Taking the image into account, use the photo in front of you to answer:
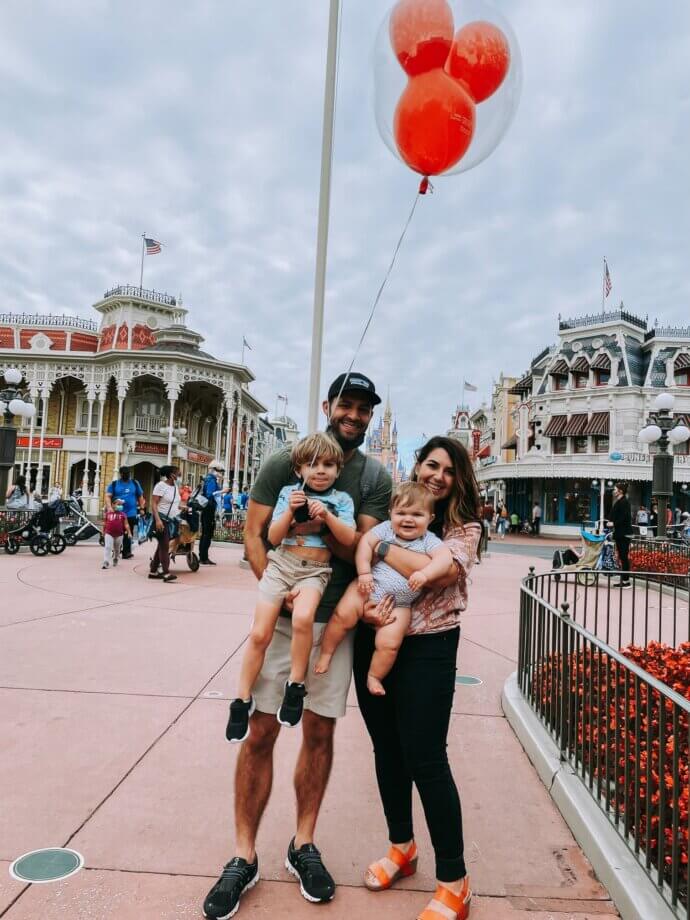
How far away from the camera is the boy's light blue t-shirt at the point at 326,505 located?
8.46ft

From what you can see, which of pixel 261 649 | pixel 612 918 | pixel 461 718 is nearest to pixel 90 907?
pixel 261 649

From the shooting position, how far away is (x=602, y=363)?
39000 millimetres

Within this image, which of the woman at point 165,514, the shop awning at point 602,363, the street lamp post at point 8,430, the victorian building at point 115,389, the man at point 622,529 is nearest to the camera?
the woman at point 165,514

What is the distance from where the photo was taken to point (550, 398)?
40.8m

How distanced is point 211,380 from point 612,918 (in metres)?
35.5

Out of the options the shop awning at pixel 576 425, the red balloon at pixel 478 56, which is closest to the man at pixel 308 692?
the red balloon at pixel 478 56

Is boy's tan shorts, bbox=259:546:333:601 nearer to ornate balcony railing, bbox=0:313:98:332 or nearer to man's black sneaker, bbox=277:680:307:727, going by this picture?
man's black sneaker, bbox=277:680:307:727

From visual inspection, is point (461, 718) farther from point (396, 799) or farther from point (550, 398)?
point (550, 398)

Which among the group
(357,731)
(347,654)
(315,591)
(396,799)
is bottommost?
(357,731)

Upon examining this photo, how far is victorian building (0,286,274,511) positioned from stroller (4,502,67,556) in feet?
68.7

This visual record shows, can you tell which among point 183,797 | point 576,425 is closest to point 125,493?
point 183,797

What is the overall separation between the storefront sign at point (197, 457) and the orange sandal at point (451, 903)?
3766 cm

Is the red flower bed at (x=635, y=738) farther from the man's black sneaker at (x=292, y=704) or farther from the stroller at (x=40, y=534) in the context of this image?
the stroller at (x=40, y=534)

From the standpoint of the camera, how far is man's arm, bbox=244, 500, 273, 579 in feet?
9.16
